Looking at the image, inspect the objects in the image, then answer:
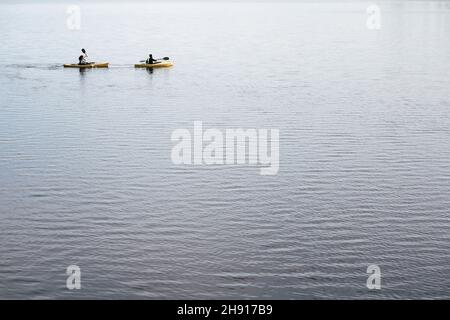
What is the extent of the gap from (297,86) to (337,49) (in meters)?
39.7

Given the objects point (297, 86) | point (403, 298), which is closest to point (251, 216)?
point (403, 298)

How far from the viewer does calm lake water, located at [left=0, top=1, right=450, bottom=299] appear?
27969 millimetres

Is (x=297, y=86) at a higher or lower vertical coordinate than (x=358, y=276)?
higher

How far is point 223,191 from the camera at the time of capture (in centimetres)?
3747

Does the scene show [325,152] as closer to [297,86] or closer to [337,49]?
[297,86]

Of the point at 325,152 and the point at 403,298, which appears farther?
the point at 325,152

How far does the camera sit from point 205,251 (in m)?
30.2

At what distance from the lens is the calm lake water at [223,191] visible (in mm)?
27969

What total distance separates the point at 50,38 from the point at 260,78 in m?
65.6

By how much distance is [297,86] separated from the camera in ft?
238
